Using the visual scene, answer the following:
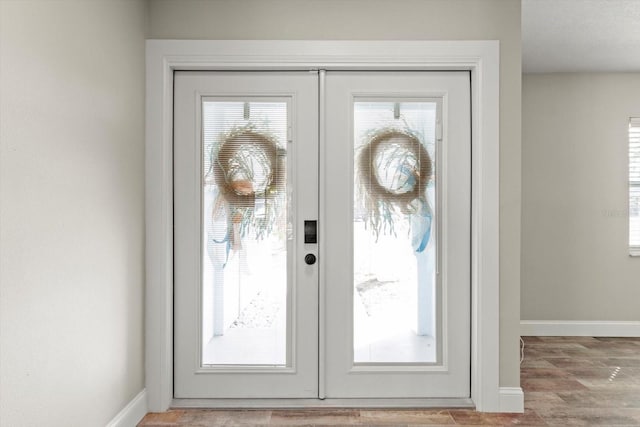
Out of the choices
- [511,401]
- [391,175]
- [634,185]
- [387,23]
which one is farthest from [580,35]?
[511,401]

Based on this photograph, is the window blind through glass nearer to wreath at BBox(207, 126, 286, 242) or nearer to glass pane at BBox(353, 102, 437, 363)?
glass pane at BBox(353, 102, 437, 363)

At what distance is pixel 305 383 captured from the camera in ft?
9.34

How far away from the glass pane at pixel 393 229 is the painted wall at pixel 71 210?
1.28 metres

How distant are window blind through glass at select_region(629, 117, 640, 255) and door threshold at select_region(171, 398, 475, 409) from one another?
2994 millimetres

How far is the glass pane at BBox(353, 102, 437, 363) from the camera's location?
284cm

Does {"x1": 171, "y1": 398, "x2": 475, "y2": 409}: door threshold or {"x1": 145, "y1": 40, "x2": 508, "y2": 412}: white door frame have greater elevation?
{"x1": 145, "y1": 40, "x2": 508, "y2": 412}: white door frame

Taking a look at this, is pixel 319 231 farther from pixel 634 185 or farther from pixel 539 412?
pixel 634 185

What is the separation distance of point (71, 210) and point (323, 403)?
1.78m

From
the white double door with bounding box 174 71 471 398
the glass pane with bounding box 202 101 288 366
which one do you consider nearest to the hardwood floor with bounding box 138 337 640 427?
the white double door with bounding box 174 71 471 398

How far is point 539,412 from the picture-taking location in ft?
9.14

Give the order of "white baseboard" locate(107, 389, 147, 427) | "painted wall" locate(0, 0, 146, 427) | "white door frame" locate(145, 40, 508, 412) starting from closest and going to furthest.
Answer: "painted wall" locate(0, 0, 146, 427) → "white baseboard" locate(107, 389, 147, 427) → "white door frame" locate(145, 40, 508, 412)

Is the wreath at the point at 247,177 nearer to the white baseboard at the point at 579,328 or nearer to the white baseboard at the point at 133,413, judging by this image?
the white baseboard at the point at 133,413

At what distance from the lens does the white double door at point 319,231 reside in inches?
111

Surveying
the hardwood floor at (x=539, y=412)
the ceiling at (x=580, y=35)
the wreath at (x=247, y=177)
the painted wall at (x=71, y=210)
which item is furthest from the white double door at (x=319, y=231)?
the ceiling at (x=580, y=35)
